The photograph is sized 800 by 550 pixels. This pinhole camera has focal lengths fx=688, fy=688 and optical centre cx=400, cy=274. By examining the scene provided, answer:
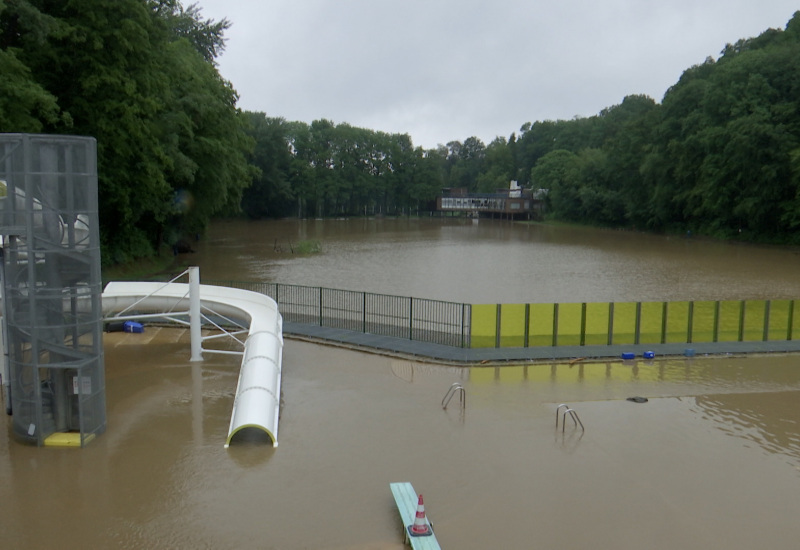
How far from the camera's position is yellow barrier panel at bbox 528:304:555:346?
22.1 m

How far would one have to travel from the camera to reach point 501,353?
2128 centimetres

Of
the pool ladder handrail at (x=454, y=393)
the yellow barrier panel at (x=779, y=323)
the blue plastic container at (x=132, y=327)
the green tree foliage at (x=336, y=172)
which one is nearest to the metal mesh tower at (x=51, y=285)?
the pool ladder handrail at (x=454, y=393)

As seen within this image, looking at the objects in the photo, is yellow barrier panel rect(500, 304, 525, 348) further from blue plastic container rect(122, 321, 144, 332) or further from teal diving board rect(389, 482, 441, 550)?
blue plastic container rect(122, 321, 144, 332)

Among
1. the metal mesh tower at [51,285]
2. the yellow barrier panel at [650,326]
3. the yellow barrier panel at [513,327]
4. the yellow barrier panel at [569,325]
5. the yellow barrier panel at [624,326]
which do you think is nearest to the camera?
the metal mesh tower at [51,285]

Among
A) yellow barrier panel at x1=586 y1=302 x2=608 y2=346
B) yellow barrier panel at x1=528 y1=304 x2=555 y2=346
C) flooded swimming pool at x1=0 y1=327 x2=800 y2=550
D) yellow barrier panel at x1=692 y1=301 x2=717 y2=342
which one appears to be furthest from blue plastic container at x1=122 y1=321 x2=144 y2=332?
yellow barrier panel at x1=692 y1=301 x2=717 y2=342

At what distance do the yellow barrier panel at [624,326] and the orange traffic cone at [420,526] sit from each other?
1453cm

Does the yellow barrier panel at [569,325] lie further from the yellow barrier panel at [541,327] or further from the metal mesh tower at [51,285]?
the metal mesh tower at [51,285]

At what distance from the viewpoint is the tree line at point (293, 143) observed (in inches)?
1237

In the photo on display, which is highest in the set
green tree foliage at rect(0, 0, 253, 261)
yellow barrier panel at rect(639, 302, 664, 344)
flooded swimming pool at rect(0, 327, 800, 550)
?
green tree foliage at rect(0, 0, 253, 261)

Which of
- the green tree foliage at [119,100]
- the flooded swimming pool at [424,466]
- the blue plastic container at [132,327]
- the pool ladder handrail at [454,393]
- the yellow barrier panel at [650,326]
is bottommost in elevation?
the flooded swimming pool at [424,466]

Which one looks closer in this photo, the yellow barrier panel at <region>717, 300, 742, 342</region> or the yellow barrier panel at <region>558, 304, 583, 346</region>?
the yellow barrier panel at <region>558, 304, 583, 346</region>

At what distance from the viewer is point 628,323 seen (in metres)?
23.0

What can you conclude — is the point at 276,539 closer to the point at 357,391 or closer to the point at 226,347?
the point at 357,391

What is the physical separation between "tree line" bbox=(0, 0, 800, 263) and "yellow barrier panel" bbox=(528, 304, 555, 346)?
68.0ft
